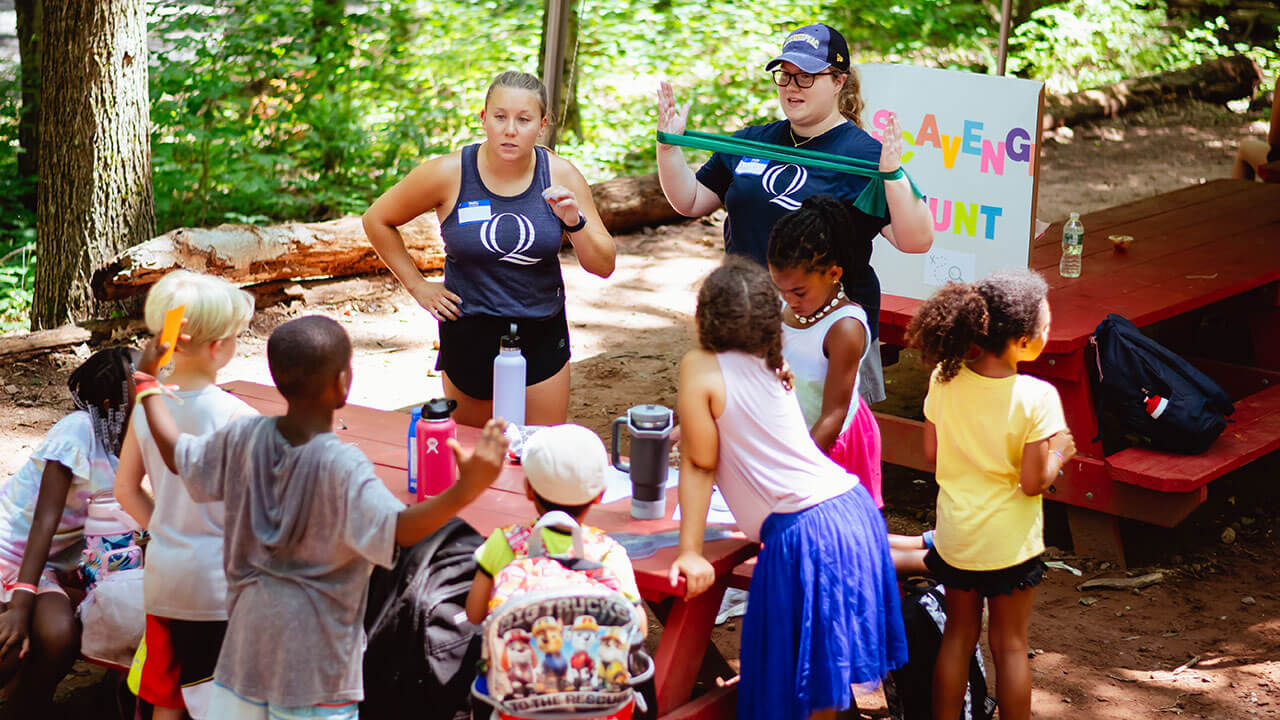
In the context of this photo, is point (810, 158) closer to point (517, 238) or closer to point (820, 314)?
point (820, 314)

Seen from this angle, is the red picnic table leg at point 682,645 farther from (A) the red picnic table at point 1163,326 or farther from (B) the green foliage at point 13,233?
(B) the green foliage at point 13,233

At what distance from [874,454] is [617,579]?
3.68 ft

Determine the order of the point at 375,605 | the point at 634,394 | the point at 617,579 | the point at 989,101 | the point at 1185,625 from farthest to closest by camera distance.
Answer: the point at 634,394
the point at 989,101
the point at 1185,625
the point at 375,605
the point at 617,579

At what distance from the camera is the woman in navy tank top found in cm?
369

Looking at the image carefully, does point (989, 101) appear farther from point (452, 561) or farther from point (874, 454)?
point (452, 561)

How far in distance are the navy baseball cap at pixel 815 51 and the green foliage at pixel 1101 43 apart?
9.88 metres

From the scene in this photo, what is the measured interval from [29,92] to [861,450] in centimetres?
646

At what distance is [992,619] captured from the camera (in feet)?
10.1

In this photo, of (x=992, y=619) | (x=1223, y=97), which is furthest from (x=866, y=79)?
(x=1223, y=97)

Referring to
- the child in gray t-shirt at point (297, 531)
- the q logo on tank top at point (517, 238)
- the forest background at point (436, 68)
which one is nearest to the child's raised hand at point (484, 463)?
the child in gray t-shirt at point (297, 531)

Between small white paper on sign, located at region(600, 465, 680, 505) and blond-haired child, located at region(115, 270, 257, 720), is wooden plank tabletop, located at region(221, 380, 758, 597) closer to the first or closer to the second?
small white paper on sign, located at region(600, 465, 680, 505)

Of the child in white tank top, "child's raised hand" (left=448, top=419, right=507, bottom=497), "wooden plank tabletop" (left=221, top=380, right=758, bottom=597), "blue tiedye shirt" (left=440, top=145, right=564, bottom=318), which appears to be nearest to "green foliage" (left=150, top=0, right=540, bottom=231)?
"wooden plank tabletop" (left=221, top=380, right=758, bottom=597)

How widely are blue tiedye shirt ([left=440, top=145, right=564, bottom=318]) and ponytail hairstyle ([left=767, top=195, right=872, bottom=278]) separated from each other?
87 cm

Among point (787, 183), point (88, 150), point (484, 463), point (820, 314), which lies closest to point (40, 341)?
point (88, 150)
